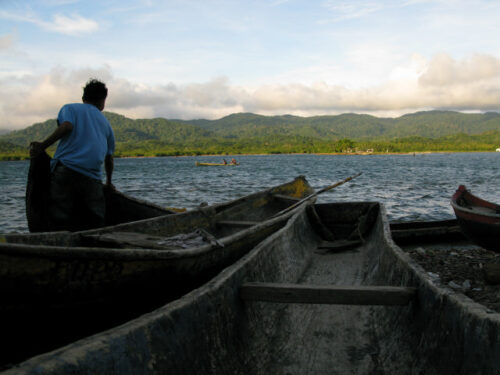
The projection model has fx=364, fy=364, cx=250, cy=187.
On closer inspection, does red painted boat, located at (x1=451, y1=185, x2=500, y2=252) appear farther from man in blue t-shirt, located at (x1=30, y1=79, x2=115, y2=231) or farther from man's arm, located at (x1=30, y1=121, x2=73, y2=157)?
man's arm, located at (x1=30, y1=121, x2=73, y2=157)

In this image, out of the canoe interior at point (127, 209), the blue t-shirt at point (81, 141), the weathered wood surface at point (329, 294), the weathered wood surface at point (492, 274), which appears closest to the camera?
the weathered wood surface at point (329, 294)

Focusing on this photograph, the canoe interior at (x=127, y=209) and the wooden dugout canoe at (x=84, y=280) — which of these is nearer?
the wooden dugout canoe at (x=84, y=280)

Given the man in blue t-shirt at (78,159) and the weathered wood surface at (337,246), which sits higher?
the man in blue t-shirt at (78,159)

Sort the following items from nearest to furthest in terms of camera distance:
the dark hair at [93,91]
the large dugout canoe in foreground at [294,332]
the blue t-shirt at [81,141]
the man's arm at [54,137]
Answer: the large dugout canoe in foreground at [294,332], the man's arm at [54,137], the blue t-shirt at [81,141], the dark hair at [93,91]

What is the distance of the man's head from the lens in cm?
493

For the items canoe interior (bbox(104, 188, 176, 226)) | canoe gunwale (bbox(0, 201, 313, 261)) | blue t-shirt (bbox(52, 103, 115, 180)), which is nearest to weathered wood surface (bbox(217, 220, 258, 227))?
canoe interior (bbox(104, 188, 176, 226))

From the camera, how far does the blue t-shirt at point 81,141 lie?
15.2ft

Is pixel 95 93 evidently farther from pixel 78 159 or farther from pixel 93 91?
pixel 78 159

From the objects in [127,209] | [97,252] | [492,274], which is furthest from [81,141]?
[492,274]

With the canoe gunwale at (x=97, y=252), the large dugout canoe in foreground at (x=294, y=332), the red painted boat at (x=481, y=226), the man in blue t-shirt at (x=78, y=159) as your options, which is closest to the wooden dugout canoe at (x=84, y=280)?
the canoe gunwale at (x=97, y=252)

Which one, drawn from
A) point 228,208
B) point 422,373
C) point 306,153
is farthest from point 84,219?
point 306,153

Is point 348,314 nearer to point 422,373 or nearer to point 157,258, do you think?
point 422,373

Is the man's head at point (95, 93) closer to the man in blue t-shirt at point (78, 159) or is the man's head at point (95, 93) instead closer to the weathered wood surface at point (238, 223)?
the man in blue t-shirt at point (78, 159)

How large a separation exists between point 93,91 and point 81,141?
0.77 m
